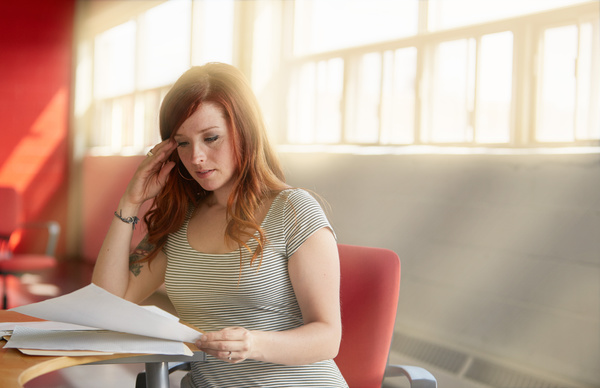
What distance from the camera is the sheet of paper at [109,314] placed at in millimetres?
1021

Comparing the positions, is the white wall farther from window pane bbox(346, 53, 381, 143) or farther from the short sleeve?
the short sleeve

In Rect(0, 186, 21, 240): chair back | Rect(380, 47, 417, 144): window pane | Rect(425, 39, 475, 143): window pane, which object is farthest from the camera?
Rect(0, 186, 21, 240): chair back

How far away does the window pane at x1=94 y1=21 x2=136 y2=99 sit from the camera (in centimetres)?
672

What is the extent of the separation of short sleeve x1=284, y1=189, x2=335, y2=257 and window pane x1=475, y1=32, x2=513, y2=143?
184cm

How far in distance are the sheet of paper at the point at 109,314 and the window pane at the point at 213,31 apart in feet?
12.5

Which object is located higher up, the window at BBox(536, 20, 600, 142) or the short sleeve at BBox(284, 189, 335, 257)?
the window at BBox(536, 20, 600, 142)

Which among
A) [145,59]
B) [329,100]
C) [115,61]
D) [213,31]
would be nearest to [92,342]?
[329,100]

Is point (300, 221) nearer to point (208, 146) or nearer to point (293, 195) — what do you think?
point (293, 195)

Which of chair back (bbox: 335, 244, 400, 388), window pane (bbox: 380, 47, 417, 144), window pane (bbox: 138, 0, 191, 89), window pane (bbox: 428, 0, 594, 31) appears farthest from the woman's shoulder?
window pane (bbox: 138, 0, 191, 89)

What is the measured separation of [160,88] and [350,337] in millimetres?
4889

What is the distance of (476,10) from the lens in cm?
312

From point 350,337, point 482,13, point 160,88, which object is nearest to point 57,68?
point 160,88

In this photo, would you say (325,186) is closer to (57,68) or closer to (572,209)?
(572,209)

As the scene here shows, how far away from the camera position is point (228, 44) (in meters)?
4.83
